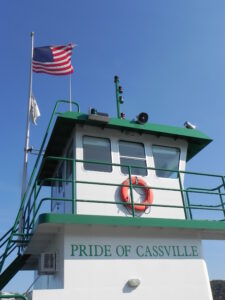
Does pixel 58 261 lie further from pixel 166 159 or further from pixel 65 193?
pixel 166 159

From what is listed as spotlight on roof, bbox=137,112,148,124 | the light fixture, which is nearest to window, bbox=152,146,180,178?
spotlight on roof, bbox=137,112,148,124

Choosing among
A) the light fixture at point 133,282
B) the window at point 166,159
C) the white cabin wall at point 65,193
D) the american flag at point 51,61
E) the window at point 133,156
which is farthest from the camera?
the american flag at point 51,61

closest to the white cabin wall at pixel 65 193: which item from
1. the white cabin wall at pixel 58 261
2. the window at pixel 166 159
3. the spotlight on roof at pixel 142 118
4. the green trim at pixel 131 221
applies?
the white cabin wall at pixel 58 261

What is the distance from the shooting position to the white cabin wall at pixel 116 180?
27.1 feet

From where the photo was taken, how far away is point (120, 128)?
366 inches

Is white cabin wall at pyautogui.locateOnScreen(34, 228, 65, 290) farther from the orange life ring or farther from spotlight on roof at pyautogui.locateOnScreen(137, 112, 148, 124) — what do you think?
spotlight on roof at pyautogui.locateOnScreen(137, 112, 148, 124)

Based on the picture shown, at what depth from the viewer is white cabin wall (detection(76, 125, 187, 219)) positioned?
825 cm

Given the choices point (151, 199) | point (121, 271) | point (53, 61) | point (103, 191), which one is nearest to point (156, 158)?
point (151, 199)

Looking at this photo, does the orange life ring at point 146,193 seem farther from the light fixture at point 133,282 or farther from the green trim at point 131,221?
the light fixture at point 133,282

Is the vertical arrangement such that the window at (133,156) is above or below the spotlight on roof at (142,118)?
below

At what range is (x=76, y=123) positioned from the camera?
891cm

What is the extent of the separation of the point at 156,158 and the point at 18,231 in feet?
14.1

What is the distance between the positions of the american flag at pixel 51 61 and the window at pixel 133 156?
381cm

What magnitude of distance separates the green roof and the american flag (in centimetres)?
294
